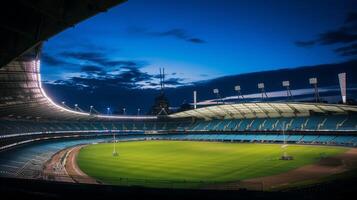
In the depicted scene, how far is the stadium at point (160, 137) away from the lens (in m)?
21.6

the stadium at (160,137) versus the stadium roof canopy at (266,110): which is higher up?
the stadium roof canopy at (266,110)

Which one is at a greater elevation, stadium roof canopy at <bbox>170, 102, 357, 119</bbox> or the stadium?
stadium roof canopy at <bbox>170, 102, 357, 119</bbox>

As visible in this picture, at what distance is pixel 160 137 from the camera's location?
13175cm

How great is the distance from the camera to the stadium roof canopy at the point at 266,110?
85.6m

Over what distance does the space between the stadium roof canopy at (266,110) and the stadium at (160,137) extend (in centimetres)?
31

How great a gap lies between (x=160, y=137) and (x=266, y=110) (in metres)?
46.1

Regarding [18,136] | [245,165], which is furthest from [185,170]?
[18,136]

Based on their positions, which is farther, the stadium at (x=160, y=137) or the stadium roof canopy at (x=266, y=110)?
the stadium roof canopy at (x=266, y=110)

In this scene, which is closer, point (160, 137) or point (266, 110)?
point (266, 110)

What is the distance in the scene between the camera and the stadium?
21591mm

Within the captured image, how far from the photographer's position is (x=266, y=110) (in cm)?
10306

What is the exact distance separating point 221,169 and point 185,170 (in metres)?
5.04

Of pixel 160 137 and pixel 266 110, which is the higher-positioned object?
pixel 266 110

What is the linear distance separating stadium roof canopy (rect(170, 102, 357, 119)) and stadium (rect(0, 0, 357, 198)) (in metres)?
0.31
